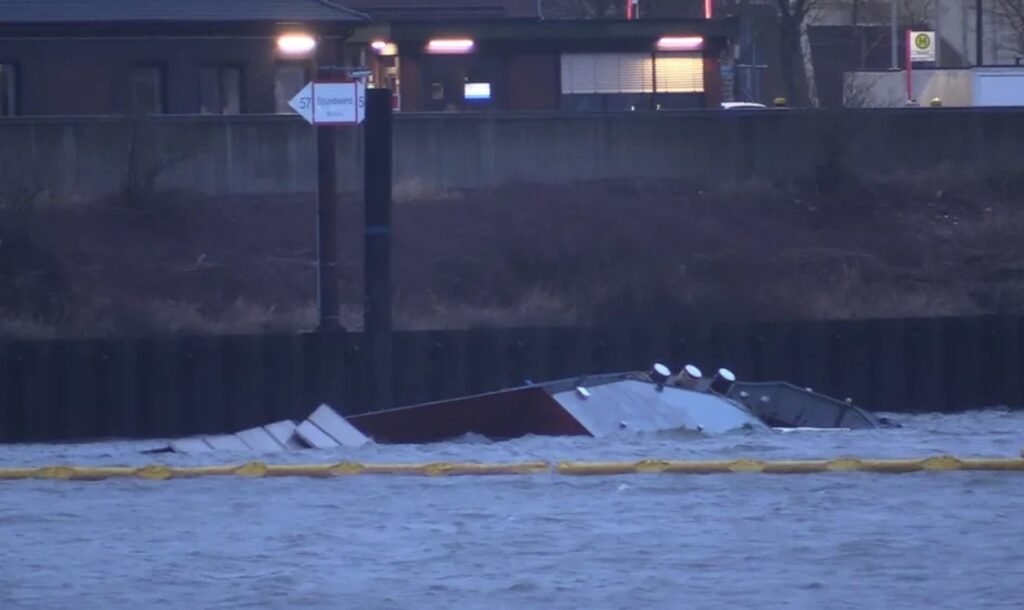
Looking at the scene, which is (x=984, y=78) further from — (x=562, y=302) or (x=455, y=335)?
(x=455, y=335)

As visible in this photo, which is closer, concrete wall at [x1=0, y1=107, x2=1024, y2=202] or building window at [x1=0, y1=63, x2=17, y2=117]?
concrete wall at [x1=0, y1=107, x2=1024, y2=202]

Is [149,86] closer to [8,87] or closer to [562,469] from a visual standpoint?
[8,87]

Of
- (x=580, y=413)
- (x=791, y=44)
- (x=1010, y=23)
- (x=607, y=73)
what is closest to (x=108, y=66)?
(x=607, y=73)

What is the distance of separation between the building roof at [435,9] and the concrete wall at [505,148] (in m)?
13.7

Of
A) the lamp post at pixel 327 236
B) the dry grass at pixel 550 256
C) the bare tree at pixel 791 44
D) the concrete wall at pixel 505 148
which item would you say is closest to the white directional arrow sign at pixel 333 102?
the lamp post at pixel 327 236

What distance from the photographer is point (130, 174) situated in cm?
2644

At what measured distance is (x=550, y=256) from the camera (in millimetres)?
25938

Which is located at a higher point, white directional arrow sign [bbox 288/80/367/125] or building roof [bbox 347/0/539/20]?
building roof [bbox 347/0/539/20]

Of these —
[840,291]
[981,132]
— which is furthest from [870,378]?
[981,132]

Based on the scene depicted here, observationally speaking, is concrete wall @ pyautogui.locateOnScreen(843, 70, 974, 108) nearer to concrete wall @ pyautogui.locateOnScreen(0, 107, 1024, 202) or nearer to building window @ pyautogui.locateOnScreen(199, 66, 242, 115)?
concrete wall @ pyautogui.locateOnScreen(0, 107, 1024, 202)

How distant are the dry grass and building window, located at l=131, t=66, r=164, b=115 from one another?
6.65 m

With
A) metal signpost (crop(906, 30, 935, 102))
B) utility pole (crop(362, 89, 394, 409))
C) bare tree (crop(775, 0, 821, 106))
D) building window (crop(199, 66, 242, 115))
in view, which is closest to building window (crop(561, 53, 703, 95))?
bare tree (crop(775, 0, 821, 106))

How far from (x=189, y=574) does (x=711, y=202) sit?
2072 cm

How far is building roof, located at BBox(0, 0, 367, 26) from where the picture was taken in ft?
104
